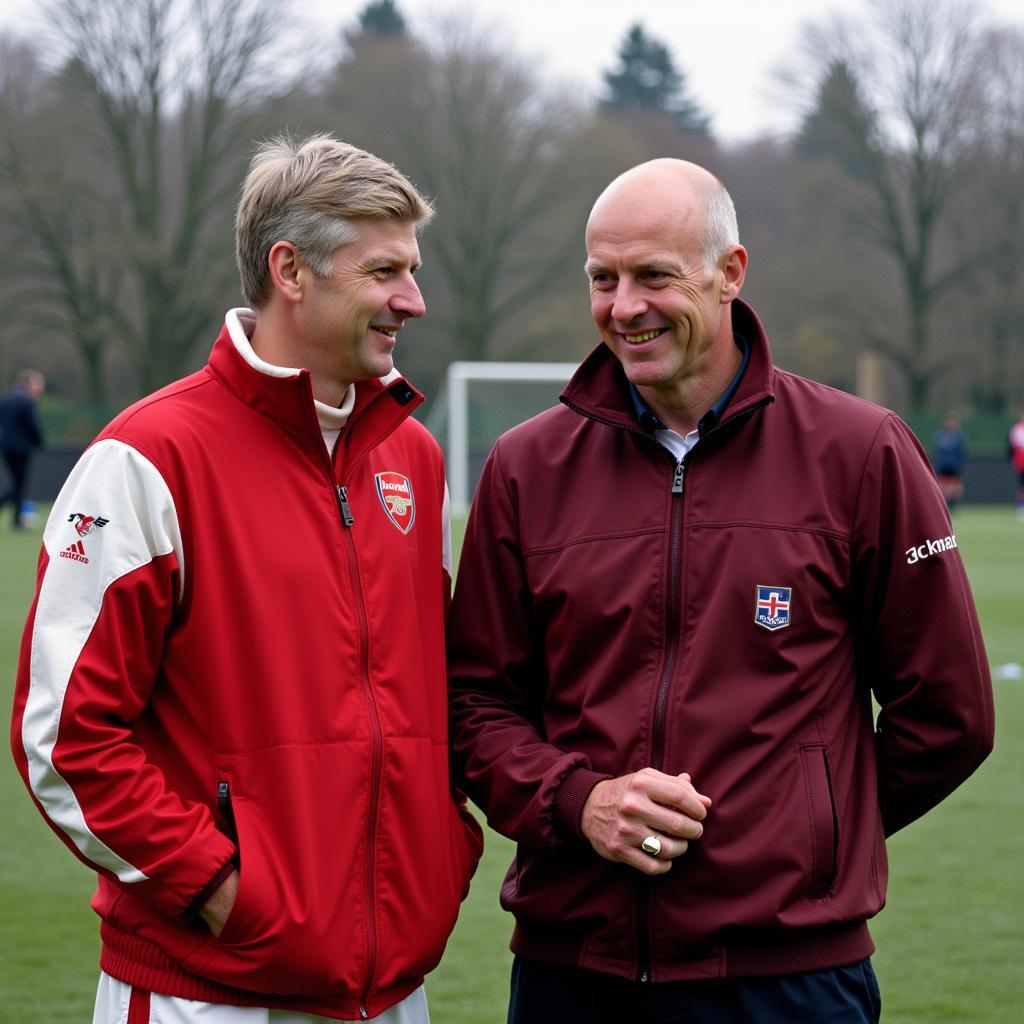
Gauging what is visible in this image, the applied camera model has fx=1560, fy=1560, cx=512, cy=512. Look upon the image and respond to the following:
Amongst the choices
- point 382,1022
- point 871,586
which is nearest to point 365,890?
point 382,1022

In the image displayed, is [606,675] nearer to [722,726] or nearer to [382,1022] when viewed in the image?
[722,726]

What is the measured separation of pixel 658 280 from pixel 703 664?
72cm

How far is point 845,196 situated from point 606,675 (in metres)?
39.2

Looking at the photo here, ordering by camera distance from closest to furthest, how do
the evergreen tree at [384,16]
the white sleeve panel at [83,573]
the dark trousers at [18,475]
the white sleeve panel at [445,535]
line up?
1. the white sleeve panel at [83,573]
2. the white sleeve panel at [445,535]
3. the dark trousers at [18,475]
4. the evergreen tree at [384,16]

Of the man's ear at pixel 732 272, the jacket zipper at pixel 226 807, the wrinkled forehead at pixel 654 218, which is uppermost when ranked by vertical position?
the wrinkled forehead at pixel 654 218

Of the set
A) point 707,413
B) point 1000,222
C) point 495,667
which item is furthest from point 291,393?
point 1000,222

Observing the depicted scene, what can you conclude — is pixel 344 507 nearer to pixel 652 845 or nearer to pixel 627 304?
pixel 627 304

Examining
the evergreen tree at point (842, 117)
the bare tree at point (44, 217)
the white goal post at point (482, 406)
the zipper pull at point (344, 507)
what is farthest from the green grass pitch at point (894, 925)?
the evergreen tree at point (842, 117)

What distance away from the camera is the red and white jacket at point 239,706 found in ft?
8.61

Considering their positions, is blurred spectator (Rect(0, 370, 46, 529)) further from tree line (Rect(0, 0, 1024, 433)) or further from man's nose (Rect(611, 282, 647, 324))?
man's nose (Rect(611, 282, 647, 324))

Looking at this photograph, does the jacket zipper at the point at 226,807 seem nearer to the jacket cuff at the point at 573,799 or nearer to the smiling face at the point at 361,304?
the jacket cuff at the point at 573,799

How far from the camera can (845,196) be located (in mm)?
40188

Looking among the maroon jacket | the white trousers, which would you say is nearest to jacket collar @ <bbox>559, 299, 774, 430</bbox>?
the maroon jacket

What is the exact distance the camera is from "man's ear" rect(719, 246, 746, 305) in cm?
299
